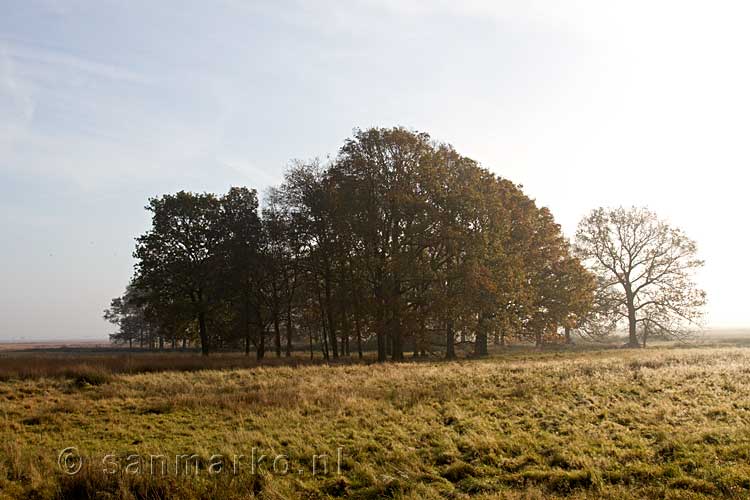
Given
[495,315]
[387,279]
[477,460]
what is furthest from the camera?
[495,315]

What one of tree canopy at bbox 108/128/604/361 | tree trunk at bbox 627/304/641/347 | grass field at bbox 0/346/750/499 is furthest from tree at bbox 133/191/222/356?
tree trunk at bbox 627/304/641/347

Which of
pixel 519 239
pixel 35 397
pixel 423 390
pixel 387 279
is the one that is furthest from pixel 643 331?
pixel 35 397

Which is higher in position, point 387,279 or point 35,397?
point 387,279

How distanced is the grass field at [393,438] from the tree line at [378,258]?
41.9 ft

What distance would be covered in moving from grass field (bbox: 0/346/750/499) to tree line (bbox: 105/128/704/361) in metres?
12.8

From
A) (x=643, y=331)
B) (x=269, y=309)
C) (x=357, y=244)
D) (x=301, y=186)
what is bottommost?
(x=643, y=331)

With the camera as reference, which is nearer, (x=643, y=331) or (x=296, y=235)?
(x=296, y=235)

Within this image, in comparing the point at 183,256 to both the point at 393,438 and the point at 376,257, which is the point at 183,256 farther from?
the point at 393,438

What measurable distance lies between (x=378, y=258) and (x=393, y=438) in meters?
20.1

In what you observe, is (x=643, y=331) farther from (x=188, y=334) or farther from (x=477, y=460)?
(x=477, y=460)

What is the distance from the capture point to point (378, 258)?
30516 millimetres

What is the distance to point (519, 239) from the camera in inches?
1471

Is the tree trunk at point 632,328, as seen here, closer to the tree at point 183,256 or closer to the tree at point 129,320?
the tree at point 183,256

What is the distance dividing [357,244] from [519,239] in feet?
42.9
